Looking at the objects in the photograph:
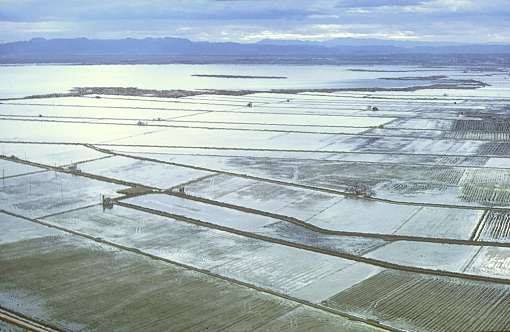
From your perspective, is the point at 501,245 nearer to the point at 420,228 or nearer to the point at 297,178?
the point at 420,228

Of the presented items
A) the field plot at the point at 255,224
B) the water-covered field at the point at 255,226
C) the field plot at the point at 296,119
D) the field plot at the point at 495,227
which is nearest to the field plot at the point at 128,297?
the water-covered field at the point at 255,226

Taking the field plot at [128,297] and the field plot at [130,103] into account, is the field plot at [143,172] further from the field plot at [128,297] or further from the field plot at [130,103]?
the field plot at [130,103]

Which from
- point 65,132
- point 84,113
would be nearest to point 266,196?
point 65,132

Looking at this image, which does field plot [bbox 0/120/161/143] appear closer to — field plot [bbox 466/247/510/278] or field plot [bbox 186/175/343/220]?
field plot [bbox 186/175/343/220]

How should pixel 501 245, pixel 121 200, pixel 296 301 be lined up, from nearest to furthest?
pixel 296 301, pixel 501 245, pixel 121 200

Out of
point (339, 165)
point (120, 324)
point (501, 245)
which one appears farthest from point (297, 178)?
point (120, 324)

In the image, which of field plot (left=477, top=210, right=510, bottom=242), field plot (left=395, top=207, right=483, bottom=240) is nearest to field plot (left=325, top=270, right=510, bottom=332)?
field plot (left=395, top=207, right=483, bottom=240)
